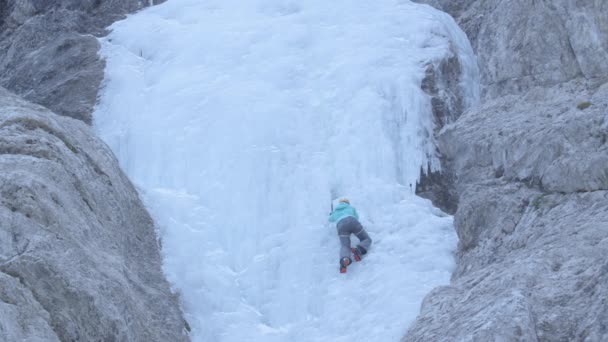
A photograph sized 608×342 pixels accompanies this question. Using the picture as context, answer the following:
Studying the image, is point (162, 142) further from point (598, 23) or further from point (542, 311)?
point (542, 311)

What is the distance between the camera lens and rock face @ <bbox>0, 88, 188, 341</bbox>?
8523mm

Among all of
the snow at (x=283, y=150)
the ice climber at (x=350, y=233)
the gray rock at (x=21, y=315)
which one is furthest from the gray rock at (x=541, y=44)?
the gray rock at (x=21, y=315)

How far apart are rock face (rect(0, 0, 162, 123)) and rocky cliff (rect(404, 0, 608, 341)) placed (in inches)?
284

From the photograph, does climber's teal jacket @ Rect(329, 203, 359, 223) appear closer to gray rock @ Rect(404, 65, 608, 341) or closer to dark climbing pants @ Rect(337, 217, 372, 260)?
dark climbing pants @ Rect(337, 217, 372, 260)

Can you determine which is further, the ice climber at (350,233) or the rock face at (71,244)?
the ice climber at (350,233)

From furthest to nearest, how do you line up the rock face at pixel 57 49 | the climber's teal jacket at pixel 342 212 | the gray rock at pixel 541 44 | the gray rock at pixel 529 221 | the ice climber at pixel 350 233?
the rock face at pixel 57 49 → the climber's teal jacket at pixel 342 212 → the ice climber at pixel 350 233 → the gray rock at pixel 541 44 → the gray rock at pixel 529 221

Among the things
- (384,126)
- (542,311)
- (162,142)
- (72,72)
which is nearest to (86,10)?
(72,72)

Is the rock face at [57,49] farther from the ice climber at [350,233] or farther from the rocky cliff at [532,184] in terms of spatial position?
the rocky cliff at [532,184]

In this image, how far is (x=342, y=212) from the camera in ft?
40.4

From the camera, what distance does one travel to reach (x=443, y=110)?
14727mm

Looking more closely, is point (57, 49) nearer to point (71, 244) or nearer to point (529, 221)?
point (71, 244)

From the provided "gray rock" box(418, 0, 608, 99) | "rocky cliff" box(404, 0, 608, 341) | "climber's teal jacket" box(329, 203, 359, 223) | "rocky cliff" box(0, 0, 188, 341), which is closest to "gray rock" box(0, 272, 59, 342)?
"rocky cliff" box(0, 0, 188, 341)

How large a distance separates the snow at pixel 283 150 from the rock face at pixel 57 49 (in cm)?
42

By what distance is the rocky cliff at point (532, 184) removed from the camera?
8039 mm
